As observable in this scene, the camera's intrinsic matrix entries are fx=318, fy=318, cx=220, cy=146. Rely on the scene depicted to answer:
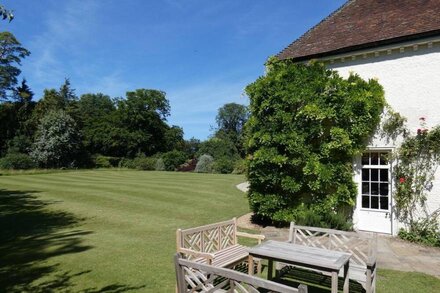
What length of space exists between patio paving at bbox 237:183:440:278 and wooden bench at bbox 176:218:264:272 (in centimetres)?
340

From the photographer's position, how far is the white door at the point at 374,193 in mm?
10797

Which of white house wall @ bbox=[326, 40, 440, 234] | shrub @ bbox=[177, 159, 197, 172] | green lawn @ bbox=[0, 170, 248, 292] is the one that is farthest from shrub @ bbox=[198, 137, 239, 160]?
white house wall @ bbox=[326, 40, 440, 234]

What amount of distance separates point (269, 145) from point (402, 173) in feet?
14.4

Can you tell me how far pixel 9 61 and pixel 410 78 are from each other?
199 feet

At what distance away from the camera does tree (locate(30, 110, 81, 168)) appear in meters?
43.9

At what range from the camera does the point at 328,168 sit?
10.8 meters

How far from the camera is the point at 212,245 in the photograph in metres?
6.64

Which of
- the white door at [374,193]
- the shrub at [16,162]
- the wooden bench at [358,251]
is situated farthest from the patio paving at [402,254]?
the shrub at [16,162]

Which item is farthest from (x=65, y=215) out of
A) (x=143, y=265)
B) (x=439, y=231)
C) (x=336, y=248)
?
(x=439, y=231)

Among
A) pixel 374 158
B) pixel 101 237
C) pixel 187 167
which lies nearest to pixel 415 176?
pixel 374 158

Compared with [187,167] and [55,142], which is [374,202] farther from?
[55,142]

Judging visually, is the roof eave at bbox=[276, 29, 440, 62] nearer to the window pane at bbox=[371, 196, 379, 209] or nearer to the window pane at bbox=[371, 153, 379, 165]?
the window pane at bbox=[371, 153, 379, 165]

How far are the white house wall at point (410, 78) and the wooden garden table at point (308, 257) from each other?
6.44 m

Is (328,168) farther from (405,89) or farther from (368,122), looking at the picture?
(405,89)
